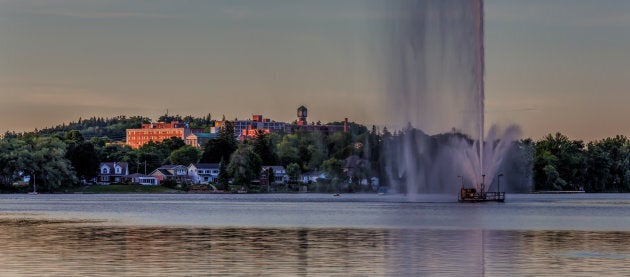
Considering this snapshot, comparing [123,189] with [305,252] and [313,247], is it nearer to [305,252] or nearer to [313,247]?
[313,247]

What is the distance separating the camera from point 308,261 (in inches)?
1553

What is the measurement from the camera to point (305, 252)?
4347cm

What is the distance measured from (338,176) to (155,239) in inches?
5336

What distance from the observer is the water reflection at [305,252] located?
3641cm

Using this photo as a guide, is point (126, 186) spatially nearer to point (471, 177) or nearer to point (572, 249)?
point (471, 177)

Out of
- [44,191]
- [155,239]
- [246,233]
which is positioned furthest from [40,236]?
[44,191]

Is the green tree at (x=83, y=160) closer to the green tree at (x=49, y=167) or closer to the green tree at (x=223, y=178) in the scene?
the green tree at (x=49, y=167)

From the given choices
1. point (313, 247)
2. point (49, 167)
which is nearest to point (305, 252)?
point (313, 247)

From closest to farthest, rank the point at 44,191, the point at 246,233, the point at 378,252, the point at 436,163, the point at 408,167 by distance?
the point at 378,252
the point at 246,233
the point at 436,163
the point at 408,167
the point at 44,191

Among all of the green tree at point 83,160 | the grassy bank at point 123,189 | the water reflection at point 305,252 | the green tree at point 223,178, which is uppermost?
the green tree at point 83,160

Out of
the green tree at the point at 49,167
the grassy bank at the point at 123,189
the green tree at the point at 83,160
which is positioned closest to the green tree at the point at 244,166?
the grassy bank at the point at 123,189

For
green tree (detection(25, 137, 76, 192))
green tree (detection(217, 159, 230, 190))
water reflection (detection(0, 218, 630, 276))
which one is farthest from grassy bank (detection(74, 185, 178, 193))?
water reflection (detection(0, 218, 630, 276))

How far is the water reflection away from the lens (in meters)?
36.4

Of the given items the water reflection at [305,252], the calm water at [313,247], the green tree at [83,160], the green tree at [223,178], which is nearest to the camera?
the water reflection at [305,252]
